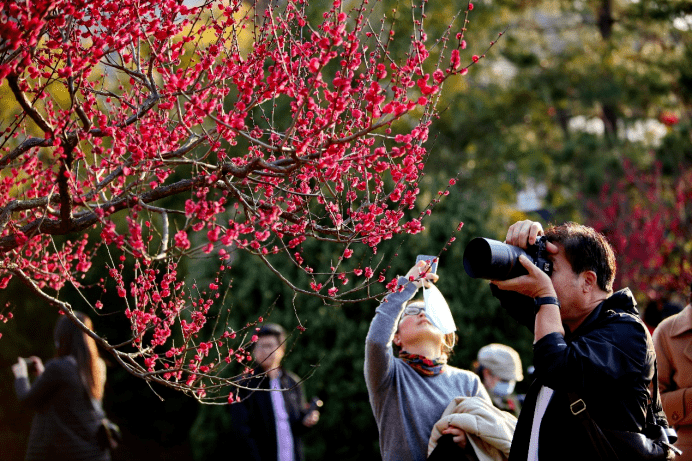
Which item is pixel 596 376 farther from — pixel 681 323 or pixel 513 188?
pixel 513 188

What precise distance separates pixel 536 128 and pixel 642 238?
4.50 m

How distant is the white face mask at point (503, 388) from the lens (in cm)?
507

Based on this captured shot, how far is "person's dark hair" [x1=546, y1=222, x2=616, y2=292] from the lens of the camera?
2410 mm

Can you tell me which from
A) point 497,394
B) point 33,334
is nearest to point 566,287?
point 497,394

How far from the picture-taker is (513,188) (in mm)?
13250

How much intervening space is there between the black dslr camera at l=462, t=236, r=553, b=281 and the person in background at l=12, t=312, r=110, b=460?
141 inches

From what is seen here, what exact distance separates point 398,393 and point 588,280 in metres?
1.35

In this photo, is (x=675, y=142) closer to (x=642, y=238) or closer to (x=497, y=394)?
(x=642, y=238)

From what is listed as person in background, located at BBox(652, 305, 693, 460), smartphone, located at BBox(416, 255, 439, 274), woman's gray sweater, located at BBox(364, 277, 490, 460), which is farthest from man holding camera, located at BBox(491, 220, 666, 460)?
person in background, located at BBox(652, 305, 693, 460)

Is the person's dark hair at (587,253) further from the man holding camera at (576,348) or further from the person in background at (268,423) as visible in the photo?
the person in background at (268,423)

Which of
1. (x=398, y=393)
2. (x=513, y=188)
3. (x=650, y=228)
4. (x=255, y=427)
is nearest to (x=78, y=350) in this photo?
(x=255, y=427)

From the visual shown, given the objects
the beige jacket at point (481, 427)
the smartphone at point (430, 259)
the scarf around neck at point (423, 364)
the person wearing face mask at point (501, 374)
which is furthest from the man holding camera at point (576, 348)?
the person wearing face mask at point (501, 374)

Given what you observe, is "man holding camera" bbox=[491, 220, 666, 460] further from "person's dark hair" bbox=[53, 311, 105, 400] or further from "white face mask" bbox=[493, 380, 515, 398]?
"person's dark hair" bbox=[53, 311, 105, 400]

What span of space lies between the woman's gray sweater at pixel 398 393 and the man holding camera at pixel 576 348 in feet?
2.90
